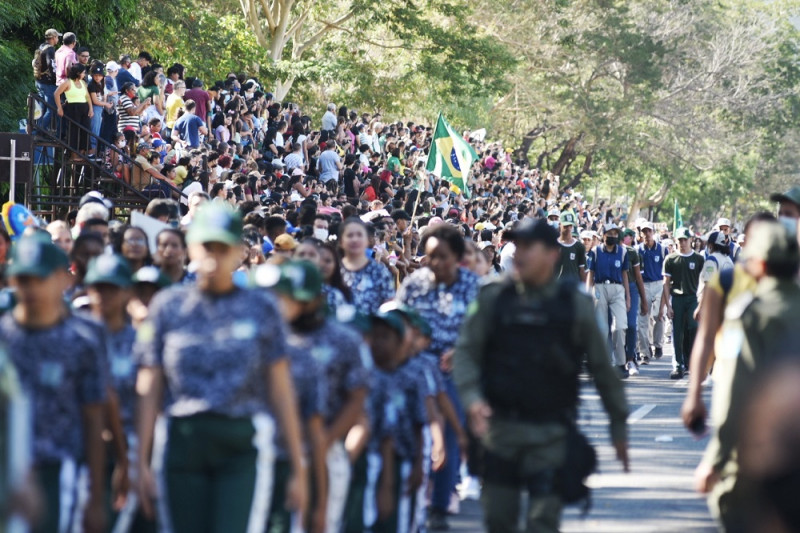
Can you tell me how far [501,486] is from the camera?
6703 millimetres

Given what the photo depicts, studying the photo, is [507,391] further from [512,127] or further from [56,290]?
[512,127]

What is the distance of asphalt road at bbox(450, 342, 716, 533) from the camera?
9.43m

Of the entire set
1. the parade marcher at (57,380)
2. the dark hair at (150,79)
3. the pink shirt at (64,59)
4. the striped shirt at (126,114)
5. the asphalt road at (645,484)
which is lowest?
the asphalt road at (645,484)

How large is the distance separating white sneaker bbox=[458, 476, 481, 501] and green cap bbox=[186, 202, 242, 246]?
16.7ft

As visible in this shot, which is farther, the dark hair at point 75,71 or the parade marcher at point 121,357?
the dark hair at point 75,71

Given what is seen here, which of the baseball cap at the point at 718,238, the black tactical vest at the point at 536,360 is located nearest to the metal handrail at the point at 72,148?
the baseball cap at the point at 718,238

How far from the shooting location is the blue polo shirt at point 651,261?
842 inches

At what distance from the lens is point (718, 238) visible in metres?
18.9

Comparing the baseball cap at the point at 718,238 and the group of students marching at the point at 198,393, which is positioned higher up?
the baseball cap at the point at 718,238

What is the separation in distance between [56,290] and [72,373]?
328 millimetres

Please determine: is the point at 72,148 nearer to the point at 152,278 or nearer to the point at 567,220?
the point at 567,220

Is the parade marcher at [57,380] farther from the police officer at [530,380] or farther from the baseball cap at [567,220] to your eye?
the baseball cap at [567,220]

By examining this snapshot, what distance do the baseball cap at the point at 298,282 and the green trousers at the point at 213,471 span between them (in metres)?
0.88

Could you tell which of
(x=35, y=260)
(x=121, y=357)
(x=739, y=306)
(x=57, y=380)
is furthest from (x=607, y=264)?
(x=35, y=260)
